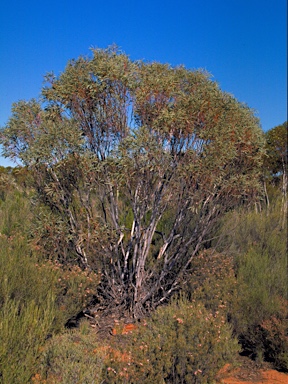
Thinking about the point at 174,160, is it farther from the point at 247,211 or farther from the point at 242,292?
the point at 247,211

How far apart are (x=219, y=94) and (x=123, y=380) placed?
5.22 m

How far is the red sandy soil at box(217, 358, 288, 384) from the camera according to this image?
5.63 metres

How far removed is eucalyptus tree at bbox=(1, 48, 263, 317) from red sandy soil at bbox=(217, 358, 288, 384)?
5.94 ft

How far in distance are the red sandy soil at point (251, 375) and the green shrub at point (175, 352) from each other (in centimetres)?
65

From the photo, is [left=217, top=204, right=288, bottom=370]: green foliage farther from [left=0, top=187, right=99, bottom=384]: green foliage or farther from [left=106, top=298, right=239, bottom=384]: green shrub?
[left=0, top=187, right=99, bottom=384]: green foliage

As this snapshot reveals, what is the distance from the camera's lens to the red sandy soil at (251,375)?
5.63 metres

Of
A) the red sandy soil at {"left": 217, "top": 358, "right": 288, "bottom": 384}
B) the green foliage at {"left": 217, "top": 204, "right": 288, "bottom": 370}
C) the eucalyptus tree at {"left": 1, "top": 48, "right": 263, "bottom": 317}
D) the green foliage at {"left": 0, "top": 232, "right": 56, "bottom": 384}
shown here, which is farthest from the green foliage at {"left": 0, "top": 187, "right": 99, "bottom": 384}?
the green foliage at {"left": 217, "top": 204, "right": 288, "bottom": 370}

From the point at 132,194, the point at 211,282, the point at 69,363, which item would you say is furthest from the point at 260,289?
the point at 69,363

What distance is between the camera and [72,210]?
7.48 meters

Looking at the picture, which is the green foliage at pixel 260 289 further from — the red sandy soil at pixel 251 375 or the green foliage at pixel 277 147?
the green foliage at pixel 277 147

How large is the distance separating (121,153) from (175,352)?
2.95m

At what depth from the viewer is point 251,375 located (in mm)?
5898

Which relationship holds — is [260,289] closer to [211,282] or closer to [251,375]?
[211,282]

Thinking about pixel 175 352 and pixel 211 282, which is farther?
pixel 211 282
